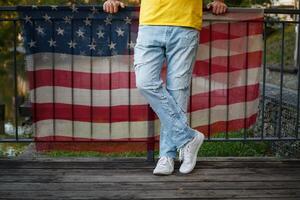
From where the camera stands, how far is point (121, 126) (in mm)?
5047

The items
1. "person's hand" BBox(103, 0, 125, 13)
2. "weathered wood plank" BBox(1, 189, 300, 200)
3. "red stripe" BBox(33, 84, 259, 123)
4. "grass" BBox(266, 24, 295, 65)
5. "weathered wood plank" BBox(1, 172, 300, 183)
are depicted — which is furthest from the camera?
"grass" BBox(266, 24, 295, 65)

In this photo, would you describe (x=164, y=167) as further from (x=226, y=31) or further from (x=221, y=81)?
(x=226, y=31)

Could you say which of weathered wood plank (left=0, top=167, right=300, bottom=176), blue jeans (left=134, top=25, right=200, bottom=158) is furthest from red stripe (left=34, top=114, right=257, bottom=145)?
blue jeans (left=134, top=25, right=200, bottom=158)

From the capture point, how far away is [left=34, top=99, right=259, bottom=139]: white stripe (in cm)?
501

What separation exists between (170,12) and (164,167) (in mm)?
1245

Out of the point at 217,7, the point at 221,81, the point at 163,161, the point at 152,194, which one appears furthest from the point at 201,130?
Answer: the point at 152,194

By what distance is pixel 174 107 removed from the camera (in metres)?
4.34

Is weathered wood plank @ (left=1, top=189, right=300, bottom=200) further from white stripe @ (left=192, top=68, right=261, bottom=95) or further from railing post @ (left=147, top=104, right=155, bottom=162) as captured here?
white stripe @ (left=192, top=68, right=261, bottom=95)

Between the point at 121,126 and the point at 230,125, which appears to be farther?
the point at 230,125

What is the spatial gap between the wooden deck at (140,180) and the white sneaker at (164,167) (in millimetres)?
52

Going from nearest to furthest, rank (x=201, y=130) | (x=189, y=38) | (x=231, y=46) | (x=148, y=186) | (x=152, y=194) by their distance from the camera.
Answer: (x=152, y=194), (x=148, y=186), (x=189, y=38), (x=231, y=46), (x=201, y=130)

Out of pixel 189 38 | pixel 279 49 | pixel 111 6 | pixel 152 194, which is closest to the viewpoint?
pixel 152 194

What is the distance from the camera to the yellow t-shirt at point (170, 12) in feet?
Answer: 13.7

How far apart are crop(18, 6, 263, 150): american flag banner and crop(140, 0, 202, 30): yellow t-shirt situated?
59 centimetres
